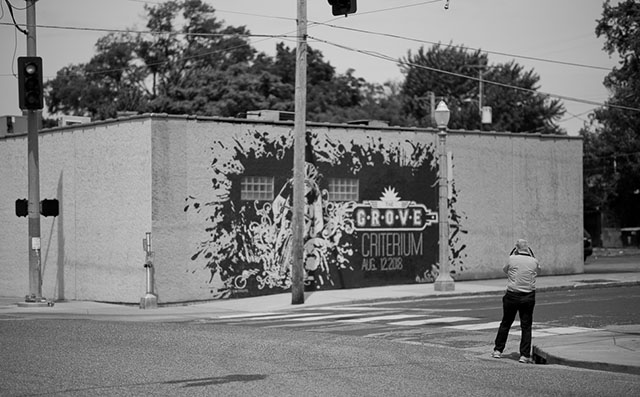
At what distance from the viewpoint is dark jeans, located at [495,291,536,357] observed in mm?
15578

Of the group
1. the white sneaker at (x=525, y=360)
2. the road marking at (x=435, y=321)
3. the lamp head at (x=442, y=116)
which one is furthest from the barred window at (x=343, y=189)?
the white sneaker at (x=525, y=360)

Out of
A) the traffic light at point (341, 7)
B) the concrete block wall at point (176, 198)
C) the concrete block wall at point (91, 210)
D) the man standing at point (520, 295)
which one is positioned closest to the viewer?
the man standing at point (520, 295)

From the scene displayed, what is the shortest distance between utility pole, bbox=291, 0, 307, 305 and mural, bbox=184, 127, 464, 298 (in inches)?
107

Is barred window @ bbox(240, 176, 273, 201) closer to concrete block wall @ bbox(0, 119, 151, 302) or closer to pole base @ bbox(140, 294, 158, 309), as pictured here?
concrete block wall @ bbox(0, 119, 151, 302)

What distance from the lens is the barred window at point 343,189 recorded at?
3095cm

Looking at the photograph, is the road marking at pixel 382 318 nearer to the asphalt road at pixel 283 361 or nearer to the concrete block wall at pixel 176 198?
the asphalt road at pixel 283 361

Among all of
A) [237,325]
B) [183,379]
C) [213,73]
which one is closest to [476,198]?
[237,325]

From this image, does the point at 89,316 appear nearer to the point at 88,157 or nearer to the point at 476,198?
the point at 88,157

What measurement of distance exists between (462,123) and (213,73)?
790 inches

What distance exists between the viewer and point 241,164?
2911 centimetres

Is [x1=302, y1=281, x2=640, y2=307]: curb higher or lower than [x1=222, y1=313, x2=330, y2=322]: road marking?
lower

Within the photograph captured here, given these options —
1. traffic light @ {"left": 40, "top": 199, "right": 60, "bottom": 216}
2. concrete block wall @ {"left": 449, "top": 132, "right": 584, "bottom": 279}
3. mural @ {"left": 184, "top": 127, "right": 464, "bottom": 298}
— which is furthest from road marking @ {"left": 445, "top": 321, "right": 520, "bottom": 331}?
concrete block wall @ {"left": 449, "top": 132, "right": 584, "bottom": 279}

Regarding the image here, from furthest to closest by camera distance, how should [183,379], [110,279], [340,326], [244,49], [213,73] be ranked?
[244,49], [213,73], [110,279], [340,326], [183,379]

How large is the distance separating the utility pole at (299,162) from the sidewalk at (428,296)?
709 millimetres
